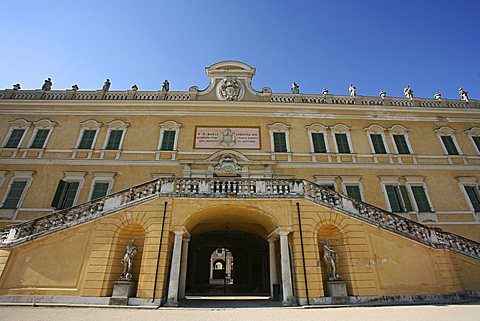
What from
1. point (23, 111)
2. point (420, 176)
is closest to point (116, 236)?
point (23, 111)

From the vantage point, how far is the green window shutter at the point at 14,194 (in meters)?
14.6

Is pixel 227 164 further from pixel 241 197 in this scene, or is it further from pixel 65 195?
pixel 65 195

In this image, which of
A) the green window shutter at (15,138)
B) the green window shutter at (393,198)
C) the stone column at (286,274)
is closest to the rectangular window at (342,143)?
the green window shutter at (393,198)

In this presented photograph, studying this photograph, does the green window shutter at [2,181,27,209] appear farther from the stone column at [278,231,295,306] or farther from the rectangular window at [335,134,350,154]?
the rectangular window at [335,134,350,154]

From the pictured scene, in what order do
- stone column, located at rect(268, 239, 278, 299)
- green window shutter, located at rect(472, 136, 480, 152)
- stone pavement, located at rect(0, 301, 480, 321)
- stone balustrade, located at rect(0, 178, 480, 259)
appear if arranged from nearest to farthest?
stone pavement, located at rect(0, 301, 480, 321) → stone balustrade, located at rect(0, 178, 480, 259) → stone column, located at rect(268, 239, 278, 299) → green window shutter, located at rect(472, 136, 480, 152)

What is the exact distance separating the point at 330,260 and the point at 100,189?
515 inches

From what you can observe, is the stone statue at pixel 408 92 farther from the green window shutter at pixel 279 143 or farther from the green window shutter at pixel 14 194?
the green window shutter at pixel 14 194

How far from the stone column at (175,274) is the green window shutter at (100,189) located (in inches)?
292

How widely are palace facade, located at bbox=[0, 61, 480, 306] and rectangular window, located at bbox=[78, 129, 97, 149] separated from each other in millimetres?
132

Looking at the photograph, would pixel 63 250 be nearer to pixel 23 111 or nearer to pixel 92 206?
pixel 92 206

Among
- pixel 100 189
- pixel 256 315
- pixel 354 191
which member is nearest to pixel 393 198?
pixel 354 191

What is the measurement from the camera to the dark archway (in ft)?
55.2

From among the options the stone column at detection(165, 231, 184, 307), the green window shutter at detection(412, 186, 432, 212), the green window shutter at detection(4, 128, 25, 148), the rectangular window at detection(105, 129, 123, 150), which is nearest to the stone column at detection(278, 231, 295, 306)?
the stone column at detection(165, 231, 184, 307)

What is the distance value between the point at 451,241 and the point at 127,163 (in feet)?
55.7
